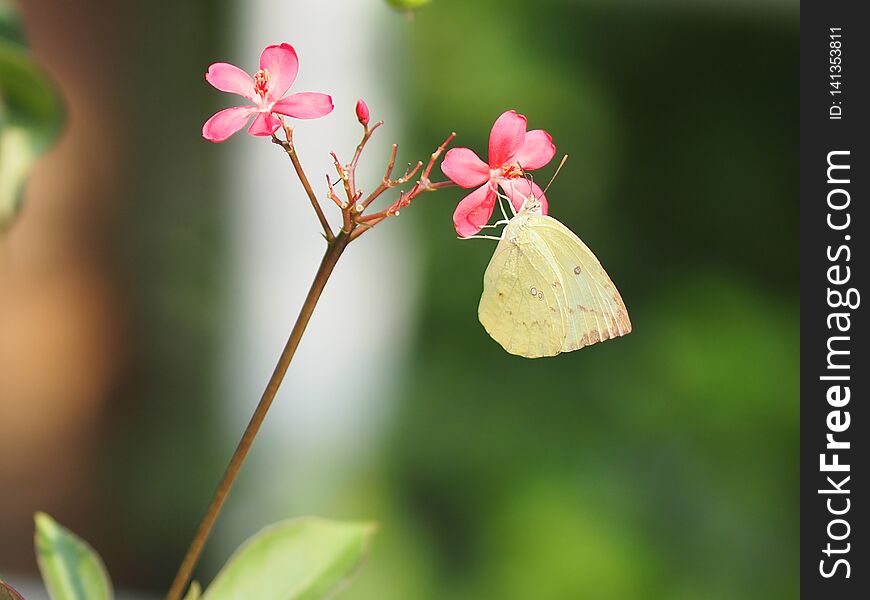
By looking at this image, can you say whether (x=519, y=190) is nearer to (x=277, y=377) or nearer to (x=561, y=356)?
(x=277, y=377)

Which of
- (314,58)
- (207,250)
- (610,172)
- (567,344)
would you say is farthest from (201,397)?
(567,344)

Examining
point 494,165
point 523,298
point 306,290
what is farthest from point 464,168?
point 306,290

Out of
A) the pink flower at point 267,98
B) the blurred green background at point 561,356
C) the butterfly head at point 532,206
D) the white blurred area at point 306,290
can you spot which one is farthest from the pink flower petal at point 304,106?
the white blurred area at point 306,290

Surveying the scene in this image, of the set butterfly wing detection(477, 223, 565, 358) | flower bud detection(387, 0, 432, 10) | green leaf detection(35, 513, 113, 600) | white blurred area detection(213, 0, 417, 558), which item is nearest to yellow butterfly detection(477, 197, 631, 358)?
butterfly wing detection(477, 223, 565, 358)

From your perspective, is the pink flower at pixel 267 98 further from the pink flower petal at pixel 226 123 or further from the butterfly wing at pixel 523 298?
the butterfly wing at pixel 523 298

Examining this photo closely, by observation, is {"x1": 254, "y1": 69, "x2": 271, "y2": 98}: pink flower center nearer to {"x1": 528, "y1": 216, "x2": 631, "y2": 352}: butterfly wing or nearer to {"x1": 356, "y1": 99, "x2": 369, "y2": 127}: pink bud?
{"x1": 356, "y1": 99, "x2": 369, "y2": 127}: pink bud

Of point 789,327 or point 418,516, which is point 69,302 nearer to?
point 418,516
